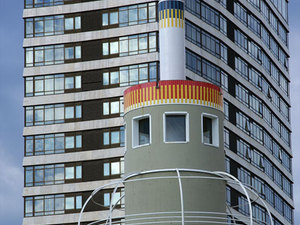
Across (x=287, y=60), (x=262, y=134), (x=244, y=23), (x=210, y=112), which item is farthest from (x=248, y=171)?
(x=210, y=112)

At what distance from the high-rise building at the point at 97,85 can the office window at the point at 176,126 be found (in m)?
47.4

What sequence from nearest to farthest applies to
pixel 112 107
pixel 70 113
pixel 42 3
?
pixel 112 107, pixel 70 113, pixel 42 3

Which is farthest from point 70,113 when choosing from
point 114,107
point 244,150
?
point 244,150

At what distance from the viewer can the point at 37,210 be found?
333ft

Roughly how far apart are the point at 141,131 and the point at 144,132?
22cm

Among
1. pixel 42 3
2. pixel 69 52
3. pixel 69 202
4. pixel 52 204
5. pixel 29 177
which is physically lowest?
pixel 52 204

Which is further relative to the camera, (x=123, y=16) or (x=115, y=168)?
(x=123, y=16)

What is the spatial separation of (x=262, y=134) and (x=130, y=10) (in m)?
24.8

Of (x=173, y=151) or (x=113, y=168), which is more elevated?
(x=113, y=168)

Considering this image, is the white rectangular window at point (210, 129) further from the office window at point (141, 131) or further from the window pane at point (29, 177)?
the window pane at point (29, 177)

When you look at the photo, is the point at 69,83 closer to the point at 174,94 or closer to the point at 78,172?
the point at 78,172

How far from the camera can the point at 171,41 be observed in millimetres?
51406

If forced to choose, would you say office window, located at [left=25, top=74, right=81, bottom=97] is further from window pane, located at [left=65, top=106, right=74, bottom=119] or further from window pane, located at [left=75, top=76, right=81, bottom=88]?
window pane, located at [left=65, top=106, right=74, bottom=119]

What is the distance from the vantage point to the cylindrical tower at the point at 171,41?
167 ft
